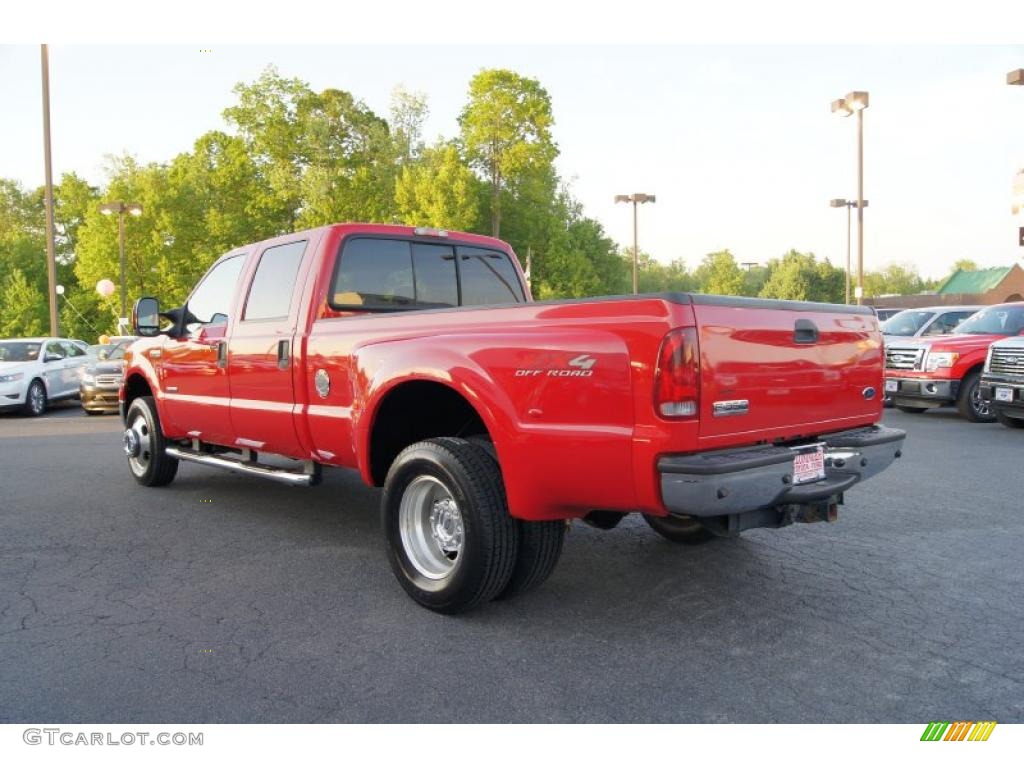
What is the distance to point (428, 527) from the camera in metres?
4.35

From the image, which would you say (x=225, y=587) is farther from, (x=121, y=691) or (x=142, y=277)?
(x=142, y=277)

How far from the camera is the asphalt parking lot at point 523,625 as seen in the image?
3141 millimetres

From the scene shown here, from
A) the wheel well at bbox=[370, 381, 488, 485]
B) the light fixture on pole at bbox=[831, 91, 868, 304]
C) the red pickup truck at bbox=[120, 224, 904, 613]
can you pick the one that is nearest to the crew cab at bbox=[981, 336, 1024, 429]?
the red pickup truck at bbox=[120, 224, 904, 613]

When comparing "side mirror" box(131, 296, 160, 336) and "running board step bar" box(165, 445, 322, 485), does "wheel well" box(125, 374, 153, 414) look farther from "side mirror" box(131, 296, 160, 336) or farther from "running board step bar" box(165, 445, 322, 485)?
"side mirror" box(131, 296, 160, 336)

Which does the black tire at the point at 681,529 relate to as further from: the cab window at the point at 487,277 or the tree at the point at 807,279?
the tree at the point at 807,279

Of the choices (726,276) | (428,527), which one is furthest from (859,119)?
(726,276)

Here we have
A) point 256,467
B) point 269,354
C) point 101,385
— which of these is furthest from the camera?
point 101,385

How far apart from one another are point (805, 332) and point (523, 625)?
193 cm

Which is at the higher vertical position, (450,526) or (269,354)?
(269,354)

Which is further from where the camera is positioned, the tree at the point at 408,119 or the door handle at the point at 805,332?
the tree at the point at 408,119

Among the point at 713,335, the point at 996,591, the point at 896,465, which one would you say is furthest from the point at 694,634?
the point at 896,465

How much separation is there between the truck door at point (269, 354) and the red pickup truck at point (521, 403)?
18 millimetres

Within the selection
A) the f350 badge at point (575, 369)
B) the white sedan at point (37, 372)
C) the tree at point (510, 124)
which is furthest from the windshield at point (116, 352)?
the tree at point (510, 124)

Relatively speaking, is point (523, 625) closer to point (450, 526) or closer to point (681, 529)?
point (450, 526)
